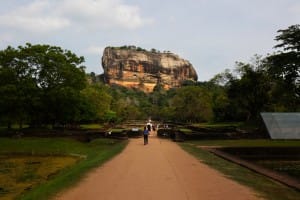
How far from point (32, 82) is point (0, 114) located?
4.43 m

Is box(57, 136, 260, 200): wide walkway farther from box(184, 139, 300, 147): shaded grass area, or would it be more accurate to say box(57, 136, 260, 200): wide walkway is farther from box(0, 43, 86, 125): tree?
box(0, 43, 86, 125): tree

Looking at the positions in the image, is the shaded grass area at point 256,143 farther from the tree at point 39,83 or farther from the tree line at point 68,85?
the tree at point 39,83

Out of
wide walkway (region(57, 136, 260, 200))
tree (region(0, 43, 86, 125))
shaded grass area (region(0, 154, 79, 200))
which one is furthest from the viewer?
tree (region(0, 43, 86, 125))

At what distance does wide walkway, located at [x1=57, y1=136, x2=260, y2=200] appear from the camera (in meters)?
10.0

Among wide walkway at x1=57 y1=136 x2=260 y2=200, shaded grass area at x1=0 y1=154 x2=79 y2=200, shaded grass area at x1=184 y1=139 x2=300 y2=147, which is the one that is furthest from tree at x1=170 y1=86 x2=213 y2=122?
wide walkway at x1=57 y1=136 x2=260 y2=200

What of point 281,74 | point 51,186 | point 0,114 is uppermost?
point 281,74

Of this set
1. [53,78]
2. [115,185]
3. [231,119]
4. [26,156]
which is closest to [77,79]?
[53,78]

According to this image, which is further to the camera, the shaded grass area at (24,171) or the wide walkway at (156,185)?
the shaded grass area at (24,171)

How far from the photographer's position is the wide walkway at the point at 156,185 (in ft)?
32.9

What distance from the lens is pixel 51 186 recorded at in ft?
38.6

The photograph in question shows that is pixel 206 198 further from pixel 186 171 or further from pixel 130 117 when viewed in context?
pixel 130 117

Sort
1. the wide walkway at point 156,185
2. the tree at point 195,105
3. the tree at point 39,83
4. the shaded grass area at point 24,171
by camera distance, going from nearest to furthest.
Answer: the wide walkway at point 156,185 → the shaded grass area at point 24,171 → the tree at point 39,83 → the tree at point 195,105

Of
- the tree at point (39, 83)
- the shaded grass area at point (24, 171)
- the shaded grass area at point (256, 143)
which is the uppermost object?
→ the tree at point (39, 83)

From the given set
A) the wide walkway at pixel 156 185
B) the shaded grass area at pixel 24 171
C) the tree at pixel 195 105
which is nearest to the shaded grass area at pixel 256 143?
the shaded grass area at pixel 24 171
